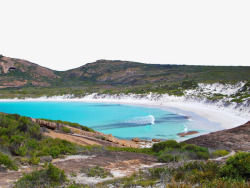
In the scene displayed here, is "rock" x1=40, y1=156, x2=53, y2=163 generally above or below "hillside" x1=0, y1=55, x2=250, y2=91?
below

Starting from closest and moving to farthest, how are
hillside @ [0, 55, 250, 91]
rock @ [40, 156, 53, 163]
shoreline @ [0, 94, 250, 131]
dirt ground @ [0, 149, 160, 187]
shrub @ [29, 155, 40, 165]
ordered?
dirt ground @ [0, 149, 160, 187], shrub @ [29, 155, 40, 165], rock @ [40, 156, 53, 163], shoreline @ [0, 94, 250, 131], hillside @ [0, 55, 250, 91]

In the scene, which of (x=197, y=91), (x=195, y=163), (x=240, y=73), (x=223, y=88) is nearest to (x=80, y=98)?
(x=197, y=91)

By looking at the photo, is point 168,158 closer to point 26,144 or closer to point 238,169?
point 238,169

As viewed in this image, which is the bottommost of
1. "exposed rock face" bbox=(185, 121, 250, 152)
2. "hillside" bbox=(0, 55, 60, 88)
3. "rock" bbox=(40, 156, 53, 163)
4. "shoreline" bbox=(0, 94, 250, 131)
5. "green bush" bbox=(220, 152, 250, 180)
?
"shoreline" bbox=(0, 94, 250, 131)

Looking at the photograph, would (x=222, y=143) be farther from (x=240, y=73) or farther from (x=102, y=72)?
(x=102, y=72)

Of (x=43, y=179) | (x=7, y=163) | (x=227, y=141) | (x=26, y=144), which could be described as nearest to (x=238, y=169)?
(x=43, y=179)

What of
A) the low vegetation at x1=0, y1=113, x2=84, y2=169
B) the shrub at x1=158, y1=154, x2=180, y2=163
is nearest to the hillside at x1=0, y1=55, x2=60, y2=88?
the low vegetation at x1=0, y1=113, x2=84, y2=169

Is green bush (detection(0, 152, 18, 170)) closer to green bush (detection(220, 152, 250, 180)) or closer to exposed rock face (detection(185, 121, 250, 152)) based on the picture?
green bush (detection(220, 152, 250, 180))
